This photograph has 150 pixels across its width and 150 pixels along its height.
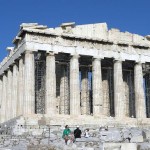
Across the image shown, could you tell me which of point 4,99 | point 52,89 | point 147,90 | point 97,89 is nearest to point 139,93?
point 97,89

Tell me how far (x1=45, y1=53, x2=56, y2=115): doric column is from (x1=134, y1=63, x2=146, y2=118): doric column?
31.5 feet

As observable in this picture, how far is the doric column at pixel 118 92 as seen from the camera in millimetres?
46094

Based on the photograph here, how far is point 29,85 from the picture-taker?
42281mm

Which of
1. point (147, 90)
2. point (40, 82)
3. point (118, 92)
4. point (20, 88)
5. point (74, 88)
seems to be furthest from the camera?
point (147, 90)

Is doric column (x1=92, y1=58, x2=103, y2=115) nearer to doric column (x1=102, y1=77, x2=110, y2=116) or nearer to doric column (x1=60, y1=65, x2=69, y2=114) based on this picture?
doric column (x1=60, y1=65, x2=69, y2=114)

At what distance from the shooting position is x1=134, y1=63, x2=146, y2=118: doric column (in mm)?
47375

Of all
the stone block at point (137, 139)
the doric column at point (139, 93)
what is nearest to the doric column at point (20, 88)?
the doric column at point (139, 93)

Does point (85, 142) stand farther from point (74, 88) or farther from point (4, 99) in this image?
point (4, 99)

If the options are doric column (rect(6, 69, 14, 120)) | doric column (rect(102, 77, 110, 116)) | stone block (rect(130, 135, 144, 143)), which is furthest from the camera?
doric column (rect(102, 77, 110, 116))

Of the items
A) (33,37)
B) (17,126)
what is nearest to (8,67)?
(33,37)

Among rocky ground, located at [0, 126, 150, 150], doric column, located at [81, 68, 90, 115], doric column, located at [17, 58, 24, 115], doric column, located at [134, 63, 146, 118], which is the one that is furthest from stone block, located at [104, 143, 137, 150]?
doric column, located at [81, 68, 90, 115]

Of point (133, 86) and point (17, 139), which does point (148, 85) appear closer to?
point (133, 86)

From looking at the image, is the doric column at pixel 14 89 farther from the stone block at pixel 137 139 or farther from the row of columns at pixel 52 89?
the stone block at pixel 137 139

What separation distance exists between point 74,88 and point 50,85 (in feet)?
8.60
